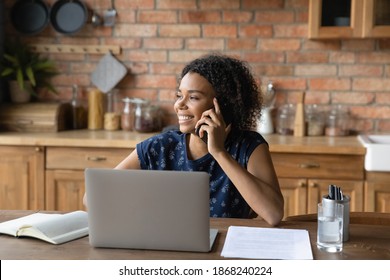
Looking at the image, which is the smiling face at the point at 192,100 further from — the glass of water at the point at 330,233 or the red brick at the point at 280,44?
the red brick at the point at 280,44

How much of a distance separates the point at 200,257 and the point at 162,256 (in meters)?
0.10

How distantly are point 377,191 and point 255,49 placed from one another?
4.00 ft

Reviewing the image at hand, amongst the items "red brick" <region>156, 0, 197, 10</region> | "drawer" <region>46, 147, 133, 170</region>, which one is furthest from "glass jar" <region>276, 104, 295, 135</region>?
"drawer" <region>46, 147, 133, 170</region>

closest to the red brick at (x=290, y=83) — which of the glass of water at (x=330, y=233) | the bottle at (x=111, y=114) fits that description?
the bottle at (x=111, y=114)

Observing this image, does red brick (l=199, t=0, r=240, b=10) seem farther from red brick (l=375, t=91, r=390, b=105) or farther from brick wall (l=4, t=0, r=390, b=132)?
red brick (l=375, t=91, r=390, b=105)

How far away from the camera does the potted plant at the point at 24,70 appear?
13.1 ft

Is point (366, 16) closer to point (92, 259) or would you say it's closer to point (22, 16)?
point (22, 16)

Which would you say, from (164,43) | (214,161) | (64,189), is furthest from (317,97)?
(214,161)

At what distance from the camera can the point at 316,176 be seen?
3420 mm

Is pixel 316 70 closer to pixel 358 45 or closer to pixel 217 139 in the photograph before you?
pixel 358 45

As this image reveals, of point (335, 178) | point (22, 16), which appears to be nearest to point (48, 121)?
point (22, 16)

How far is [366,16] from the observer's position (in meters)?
3.58

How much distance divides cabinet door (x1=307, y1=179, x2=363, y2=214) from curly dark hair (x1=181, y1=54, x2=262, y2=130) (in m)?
1.18
